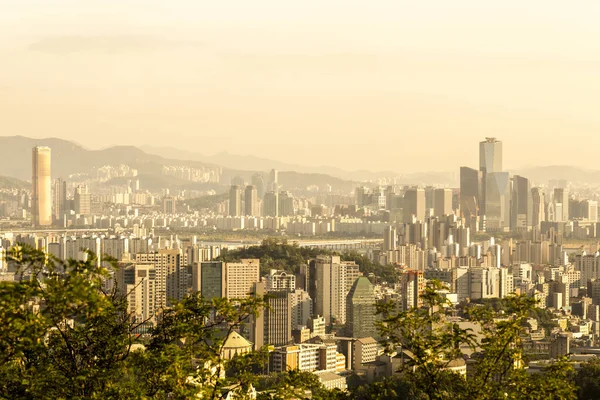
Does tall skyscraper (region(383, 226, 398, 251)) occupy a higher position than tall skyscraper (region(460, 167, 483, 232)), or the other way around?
tall skyscraper (region(460, 167, 483, 232))

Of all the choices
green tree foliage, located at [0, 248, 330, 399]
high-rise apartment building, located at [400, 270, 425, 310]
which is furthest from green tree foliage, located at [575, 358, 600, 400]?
high-rise apartment building, located at [400, 270, 425, 310]

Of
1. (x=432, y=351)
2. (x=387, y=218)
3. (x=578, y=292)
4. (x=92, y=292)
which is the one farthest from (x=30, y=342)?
(x=387, y=218)

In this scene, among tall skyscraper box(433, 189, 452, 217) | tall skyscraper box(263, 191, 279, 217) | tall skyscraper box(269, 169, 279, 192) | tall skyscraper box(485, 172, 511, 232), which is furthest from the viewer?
tall skyscraper box(269, 169, 279, 192)

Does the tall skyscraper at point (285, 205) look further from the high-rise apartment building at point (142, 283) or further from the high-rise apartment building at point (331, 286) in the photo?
the high-rise apartment building at point (142, 283)

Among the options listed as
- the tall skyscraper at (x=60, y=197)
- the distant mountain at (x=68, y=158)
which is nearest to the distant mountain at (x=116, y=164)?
the distant mountain at (x=68, y=158)

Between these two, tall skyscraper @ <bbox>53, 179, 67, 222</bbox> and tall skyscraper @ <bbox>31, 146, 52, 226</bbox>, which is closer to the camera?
tall skyscraper @ <bbox>31, 146, 52, 226</bbox>

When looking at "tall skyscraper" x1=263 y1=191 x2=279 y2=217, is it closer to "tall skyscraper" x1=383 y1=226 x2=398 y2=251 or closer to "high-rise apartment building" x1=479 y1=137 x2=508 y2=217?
"high-rise apartment building" x1=479 y1=137 x2=508 y2=217
